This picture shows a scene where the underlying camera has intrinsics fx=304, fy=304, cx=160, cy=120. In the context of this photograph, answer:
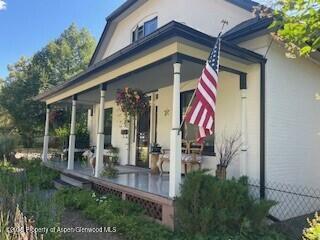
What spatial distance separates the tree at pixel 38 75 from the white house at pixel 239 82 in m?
14.6

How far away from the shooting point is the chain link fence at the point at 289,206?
19.3 ft

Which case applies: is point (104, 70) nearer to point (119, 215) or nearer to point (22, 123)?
point (119, 215)

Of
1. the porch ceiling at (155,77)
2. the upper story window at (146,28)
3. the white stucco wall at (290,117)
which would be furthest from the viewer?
the upper story window at (146,28)

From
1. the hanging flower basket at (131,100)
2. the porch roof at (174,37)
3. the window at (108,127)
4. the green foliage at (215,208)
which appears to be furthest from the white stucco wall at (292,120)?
the window at (108,127)

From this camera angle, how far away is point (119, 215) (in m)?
5.51

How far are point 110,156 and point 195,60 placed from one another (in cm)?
692

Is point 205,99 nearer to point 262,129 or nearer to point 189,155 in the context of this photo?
point 262,129

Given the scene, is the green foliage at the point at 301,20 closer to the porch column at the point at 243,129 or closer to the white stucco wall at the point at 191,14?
the porch column at the point at 243,129

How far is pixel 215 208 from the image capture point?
465 centimetres

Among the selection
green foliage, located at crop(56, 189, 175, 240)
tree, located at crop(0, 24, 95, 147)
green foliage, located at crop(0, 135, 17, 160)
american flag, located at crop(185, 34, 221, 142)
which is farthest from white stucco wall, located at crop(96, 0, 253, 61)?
tree, located at crop(0, 24, 95, 147)

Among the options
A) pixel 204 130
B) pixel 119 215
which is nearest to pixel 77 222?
pixel 119 215

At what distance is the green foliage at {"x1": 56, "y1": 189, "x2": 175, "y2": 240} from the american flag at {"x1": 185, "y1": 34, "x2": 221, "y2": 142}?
171 cm

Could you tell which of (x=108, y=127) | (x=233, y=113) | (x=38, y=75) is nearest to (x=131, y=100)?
(x=233, y=113)

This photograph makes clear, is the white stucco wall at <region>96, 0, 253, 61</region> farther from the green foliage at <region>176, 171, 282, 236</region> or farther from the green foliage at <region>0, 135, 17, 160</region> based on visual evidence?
the green foliage at <region>0, 135, 17, 160</region>
